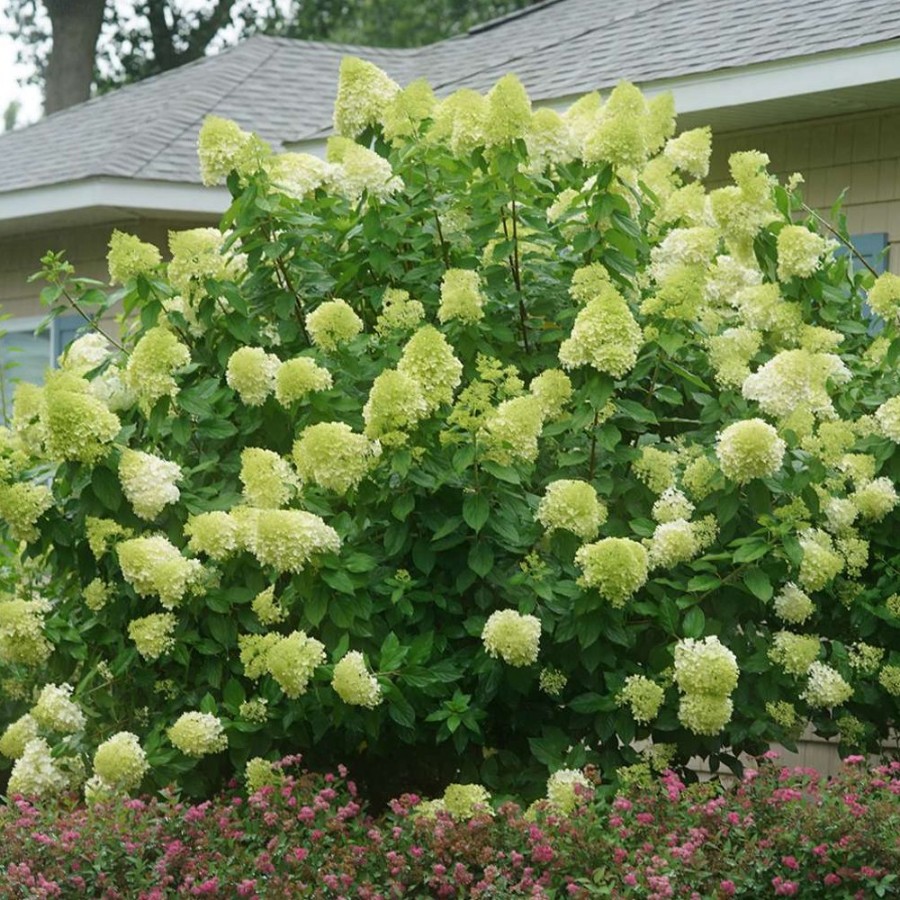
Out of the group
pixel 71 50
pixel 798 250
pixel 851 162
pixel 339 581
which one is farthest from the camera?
pixel 71 50

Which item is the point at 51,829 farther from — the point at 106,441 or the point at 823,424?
the point at 823,424

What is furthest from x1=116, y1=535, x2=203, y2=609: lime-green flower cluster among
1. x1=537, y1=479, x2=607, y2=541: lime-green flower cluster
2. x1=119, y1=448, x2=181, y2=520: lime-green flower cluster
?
x1=537, y1=479, x2=607, y2=541: lime-green flower cluster

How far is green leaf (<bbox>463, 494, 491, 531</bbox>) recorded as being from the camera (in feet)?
15.0

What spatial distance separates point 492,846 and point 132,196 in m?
7.07

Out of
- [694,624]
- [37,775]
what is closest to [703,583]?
[694,624]

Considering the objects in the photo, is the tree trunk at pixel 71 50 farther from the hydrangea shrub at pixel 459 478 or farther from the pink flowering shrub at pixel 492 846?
the pink flowering shrub at pixel 492 846

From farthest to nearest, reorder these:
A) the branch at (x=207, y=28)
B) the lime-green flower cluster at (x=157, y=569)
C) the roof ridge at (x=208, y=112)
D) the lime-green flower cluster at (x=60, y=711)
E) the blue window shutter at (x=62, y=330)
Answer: the branch at (x=207, y=28) < the blue window shutter at (x=62, y=330) < the roof ridge at (x=208, y=112) < the lime-green flower cluster at (x=60, y=711) < the lime-green flower cluster at (x=157, y=569)

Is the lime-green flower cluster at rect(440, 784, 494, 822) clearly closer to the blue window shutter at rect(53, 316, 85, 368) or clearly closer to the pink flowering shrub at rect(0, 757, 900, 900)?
the pink flowering shrub at rect(0, 757, 900, 900)

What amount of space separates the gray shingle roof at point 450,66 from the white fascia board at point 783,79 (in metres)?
0.05

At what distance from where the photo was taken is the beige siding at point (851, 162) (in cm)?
795

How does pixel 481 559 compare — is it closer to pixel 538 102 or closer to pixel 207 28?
pixel 538 102

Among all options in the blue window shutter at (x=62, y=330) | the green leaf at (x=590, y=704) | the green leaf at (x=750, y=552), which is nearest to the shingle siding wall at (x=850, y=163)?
the green leaf at (x=590, y=704)

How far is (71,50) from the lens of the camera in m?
25.1

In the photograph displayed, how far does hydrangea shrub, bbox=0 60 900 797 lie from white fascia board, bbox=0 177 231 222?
5.04 meters
